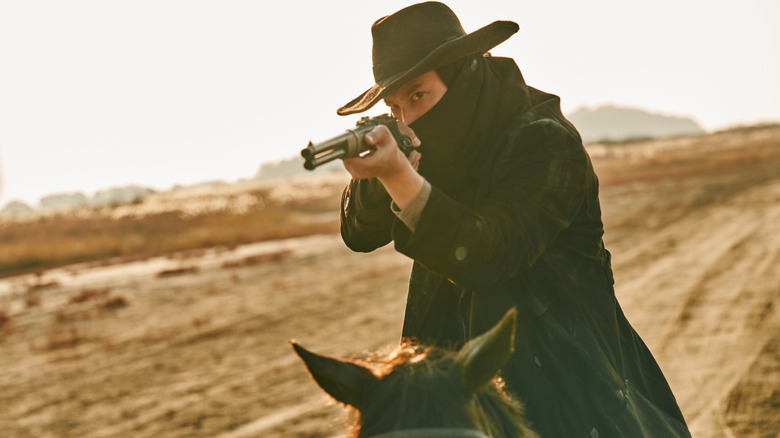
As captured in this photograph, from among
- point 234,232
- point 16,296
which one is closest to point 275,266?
point 16,296

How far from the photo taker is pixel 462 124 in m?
2.01

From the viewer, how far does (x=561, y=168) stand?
174cm

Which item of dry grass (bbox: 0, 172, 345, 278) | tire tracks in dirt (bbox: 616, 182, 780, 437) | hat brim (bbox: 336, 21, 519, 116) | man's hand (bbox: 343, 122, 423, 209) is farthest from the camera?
dry grass (bbox: 0, 172, 345, 278)

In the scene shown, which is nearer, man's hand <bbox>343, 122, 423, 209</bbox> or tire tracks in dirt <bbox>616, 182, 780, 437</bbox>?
man's hand <bbox>343, 122, 423, 209</bbox>

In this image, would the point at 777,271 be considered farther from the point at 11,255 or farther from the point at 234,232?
the point at 11,255

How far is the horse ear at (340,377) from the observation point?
130 centimetres

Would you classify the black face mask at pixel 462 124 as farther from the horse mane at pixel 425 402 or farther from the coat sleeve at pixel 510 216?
the horse mane at pixel 425 402

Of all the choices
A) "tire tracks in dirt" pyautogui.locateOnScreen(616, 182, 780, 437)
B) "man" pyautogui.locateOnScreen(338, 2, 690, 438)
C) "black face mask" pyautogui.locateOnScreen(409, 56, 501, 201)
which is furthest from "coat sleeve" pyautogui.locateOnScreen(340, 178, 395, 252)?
"tire tracks in dirt" pyautogui.locateOnScreen(616, 182, 780, 437)

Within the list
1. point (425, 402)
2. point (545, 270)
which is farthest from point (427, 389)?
point (545, 270)

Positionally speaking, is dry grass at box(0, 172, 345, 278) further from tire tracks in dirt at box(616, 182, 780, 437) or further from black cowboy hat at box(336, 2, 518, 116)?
black cowboy hat at box(336, 2, 518, 116)

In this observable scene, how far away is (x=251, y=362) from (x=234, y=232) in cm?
1622

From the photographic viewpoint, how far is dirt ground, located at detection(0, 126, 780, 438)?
20.2 feet

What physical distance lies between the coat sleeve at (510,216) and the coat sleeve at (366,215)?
1.20 feet

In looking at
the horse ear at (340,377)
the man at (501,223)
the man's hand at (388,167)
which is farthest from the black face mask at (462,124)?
the horse ear at (340,377)
